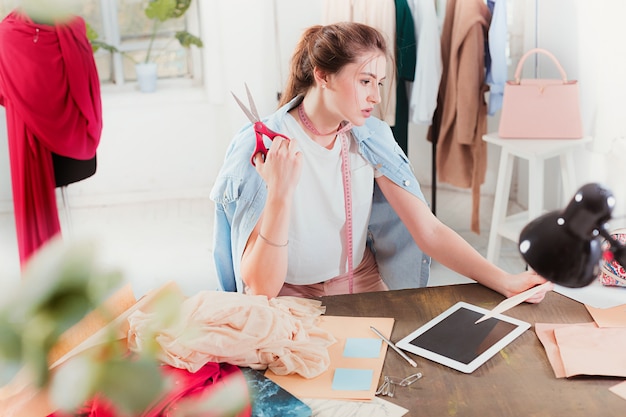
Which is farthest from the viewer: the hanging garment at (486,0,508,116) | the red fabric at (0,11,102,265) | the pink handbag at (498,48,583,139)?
the hanging garment at (486,0,508,116)

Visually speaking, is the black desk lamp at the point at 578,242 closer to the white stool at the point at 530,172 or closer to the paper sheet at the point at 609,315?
the paper sheet at the point at 609,315

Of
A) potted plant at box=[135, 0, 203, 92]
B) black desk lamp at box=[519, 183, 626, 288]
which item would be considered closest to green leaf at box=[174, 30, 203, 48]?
potted plant at box=[135, 0, 203, 92]

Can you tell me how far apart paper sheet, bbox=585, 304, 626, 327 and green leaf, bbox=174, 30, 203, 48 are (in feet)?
11.5

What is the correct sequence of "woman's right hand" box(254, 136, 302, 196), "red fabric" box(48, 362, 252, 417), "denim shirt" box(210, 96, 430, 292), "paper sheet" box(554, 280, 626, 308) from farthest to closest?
"denim shirt" box(210, 96, 430, 292)
"woman's right hand" box(254, 136, 302, 196)
"paper sheet" box(554, 280, 626, 308)
"red fabric" box(48, 362, 252, 417)

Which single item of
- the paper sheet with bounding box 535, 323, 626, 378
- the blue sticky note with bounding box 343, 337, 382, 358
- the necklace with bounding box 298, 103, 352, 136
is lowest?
the blue sticky note with bounding box 343, 337, 382, 358

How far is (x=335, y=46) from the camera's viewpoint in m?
1.87

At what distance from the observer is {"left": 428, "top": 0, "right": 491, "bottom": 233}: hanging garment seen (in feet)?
11.2

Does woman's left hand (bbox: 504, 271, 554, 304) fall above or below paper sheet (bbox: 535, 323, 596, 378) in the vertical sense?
above

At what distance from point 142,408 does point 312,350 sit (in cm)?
104

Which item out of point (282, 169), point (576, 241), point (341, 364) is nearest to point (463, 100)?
point (282, 169)

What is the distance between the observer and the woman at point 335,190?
72.1 inches

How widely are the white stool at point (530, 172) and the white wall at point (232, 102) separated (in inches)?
4.5

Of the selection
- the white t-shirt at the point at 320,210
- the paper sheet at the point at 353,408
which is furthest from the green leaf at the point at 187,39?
the paper sheet at the point at 353,408

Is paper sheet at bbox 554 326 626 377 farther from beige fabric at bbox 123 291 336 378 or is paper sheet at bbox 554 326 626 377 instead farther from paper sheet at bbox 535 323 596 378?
beige fabric at bbox 123 291 336 378
